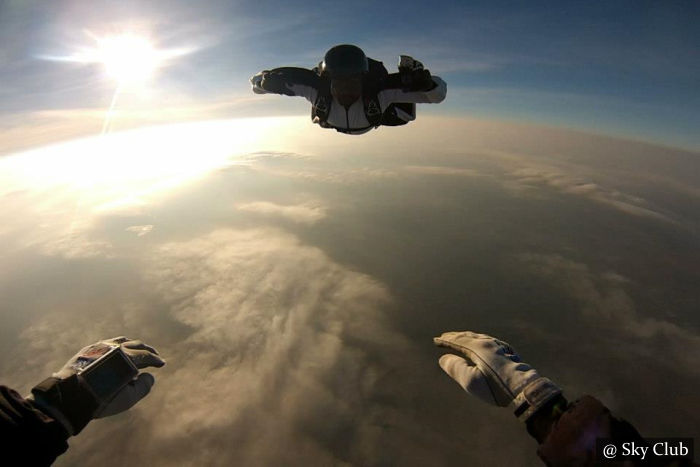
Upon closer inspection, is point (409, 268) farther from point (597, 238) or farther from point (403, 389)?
point (597, 238)

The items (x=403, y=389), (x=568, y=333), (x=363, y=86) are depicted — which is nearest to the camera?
(x=363, y=86)

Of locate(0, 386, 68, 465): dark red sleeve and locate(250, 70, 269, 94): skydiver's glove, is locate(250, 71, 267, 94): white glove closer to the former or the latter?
locate(250, 70, 269, 94): skydiver's glove

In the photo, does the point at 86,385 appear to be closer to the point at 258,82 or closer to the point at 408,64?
the point at 258,82

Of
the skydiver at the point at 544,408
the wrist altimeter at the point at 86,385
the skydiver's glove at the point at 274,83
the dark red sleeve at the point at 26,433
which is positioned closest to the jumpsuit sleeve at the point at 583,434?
the skydiver at the point at 544,408

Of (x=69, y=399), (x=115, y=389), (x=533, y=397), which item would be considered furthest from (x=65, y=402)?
(x=533, y=397)

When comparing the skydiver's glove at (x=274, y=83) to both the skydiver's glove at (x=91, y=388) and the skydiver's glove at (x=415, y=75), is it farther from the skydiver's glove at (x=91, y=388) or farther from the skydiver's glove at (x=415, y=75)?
the skydiver's glove at (x=91, y=388)

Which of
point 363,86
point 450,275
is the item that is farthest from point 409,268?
point 363,86

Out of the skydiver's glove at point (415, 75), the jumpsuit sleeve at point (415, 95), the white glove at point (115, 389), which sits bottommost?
the white glove at point (115, 389)
